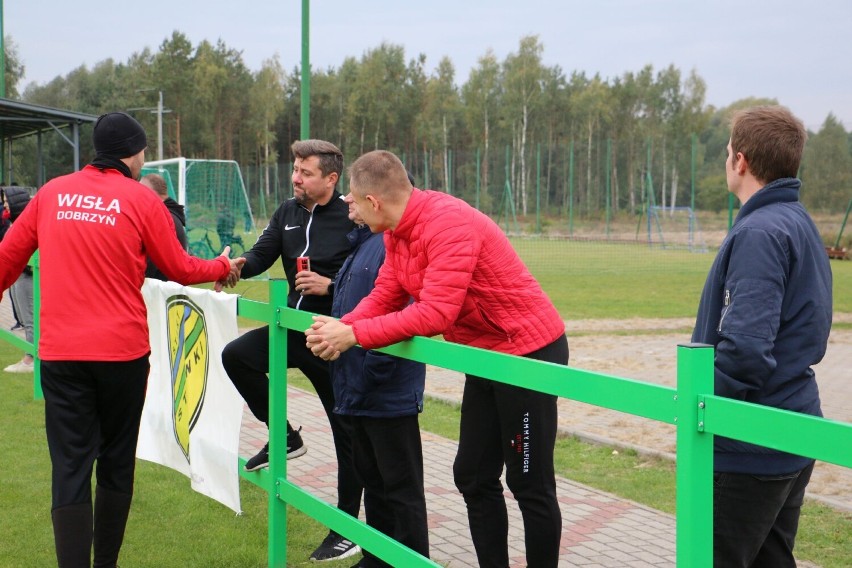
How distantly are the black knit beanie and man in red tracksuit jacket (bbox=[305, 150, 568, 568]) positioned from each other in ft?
3.63

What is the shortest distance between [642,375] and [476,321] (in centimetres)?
A: 655

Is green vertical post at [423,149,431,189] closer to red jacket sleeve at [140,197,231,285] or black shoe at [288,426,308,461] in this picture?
black shoe at [288,426,308,461]

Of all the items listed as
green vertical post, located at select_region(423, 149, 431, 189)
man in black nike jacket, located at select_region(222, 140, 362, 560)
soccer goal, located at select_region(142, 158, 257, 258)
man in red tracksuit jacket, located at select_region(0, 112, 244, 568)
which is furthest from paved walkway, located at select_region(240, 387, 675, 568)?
green vertical post, located at select_region(423, 149, 431, 189)

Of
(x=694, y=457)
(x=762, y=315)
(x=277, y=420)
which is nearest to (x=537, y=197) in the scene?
(x=277, y=420)

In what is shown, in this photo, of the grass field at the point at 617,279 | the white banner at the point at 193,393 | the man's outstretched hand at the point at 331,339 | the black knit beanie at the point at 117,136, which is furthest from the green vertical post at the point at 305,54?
the man's outstretched hand at the point at 331,339

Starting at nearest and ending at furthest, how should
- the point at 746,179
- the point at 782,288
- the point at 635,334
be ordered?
the point at 782,288 → the point at 746,179 → the point at 635,334

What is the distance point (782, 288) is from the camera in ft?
8.68

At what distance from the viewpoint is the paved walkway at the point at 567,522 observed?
4.65 meters

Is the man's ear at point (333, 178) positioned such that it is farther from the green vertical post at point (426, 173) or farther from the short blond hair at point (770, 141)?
the green vertical post at point (426, 173)

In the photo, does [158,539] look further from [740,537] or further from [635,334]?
[635,334]

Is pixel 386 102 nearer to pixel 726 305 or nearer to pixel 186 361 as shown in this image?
pixel 186 361

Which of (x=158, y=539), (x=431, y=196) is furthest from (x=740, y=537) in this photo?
(x=158, y=539)

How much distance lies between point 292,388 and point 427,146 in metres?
70.1

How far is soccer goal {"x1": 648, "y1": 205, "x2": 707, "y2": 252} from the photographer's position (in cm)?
3927
